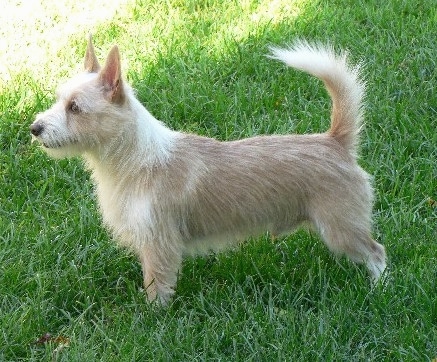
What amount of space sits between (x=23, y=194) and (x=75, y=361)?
1.56 metres

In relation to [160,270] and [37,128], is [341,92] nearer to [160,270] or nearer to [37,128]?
[160,270]

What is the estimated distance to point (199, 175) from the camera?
378 cm

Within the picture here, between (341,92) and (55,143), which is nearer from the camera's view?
(55,143)

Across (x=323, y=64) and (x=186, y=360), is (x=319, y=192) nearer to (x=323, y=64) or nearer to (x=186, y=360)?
(x=323, y=64)

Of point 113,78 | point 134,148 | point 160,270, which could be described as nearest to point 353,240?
point 160,270

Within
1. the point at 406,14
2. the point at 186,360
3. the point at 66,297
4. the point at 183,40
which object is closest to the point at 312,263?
the point at 186,360

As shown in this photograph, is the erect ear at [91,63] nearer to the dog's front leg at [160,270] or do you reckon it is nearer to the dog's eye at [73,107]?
the dog's eye at [73,107]

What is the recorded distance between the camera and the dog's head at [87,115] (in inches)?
142

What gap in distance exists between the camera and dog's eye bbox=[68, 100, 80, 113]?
3.62 metres

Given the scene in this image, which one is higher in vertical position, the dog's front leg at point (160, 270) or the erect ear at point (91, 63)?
the erect ear at point (91, 63)

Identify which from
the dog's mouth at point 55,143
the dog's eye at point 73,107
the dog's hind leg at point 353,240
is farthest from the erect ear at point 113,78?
the dog's hind leg at point 353,240

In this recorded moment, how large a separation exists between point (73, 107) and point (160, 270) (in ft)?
2.62

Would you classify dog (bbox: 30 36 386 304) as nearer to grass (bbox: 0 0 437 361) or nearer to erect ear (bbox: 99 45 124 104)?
erect ear (bbox: 99 45 124 104)

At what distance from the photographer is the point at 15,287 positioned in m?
3.92
